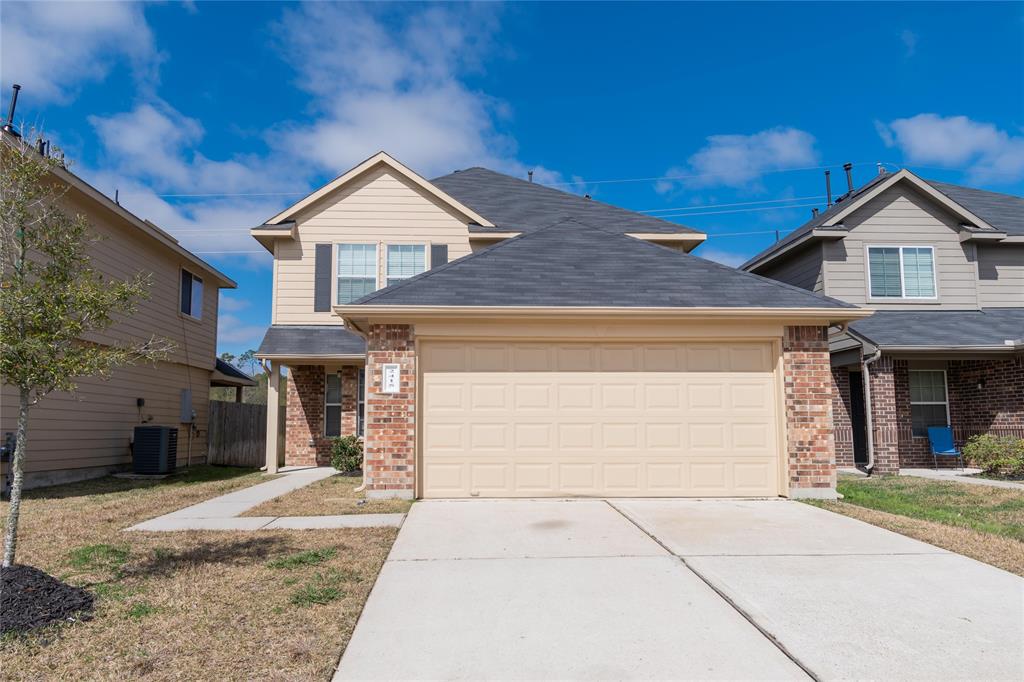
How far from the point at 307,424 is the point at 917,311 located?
14681 mm

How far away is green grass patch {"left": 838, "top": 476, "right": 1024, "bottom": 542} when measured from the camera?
7945mm

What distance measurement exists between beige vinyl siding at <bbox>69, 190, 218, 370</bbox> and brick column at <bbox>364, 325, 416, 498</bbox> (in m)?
4.90

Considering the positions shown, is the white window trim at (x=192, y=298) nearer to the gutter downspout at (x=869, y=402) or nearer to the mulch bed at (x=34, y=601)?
the mulch bed at (x=34, y=601)

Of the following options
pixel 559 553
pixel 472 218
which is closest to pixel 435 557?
pixel 559 553

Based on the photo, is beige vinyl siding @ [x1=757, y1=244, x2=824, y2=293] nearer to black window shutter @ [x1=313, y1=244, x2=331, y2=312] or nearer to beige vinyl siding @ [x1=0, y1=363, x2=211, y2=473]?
black window shutter @ [x1=313, y1=244, x2=331, y2=312]

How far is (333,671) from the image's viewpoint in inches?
142

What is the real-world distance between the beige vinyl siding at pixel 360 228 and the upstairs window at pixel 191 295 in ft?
13.2

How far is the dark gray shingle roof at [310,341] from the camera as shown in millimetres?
13844

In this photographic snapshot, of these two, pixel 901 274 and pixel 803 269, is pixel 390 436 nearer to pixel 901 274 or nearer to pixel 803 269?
pixel 803 269

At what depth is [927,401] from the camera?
591 inches

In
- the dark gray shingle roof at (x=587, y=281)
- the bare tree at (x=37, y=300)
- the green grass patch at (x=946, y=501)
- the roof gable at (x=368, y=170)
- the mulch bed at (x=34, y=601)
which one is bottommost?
the green grass patch at (x=946, y=501)

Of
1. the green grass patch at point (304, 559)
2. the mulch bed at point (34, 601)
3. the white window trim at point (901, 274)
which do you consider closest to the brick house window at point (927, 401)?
the white window trim at point (901, 274)

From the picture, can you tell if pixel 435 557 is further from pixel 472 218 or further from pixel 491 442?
pixel 472 218

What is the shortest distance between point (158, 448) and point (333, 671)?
12.4 meters
